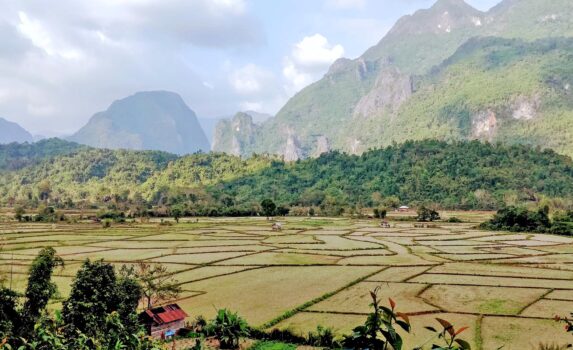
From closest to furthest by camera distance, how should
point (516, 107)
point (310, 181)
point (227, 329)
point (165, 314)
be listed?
1. point (227, 329)
2. point (165, 314)
3. point (310, 181)
4. point (516, 107)

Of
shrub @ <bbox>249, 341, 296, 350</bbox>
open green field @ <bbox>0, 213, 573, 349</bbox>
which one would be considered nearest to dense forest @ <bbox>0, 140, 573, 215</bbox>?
open green field @ <bbox>0, 213, 573, 349</bbox>

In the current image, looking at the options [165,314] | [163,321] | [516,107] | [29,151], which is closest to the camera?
[163,321]

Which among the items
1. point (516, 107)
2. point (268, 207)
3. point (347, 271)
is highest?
point (516, 107)

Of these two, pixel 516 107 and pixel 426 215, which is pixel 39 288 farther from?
pixel 516 107

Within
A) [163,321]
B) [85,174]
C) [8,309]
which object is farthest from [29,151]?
[8,309]

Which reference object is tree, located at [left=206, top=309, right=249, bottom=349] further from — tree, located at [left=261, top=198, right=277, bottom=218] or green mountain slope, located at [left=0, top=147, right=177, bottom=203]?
green mountain slope, located at [left=0, top=147, right=177, bottom=203]

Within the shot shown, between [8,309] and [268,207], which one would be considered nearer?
[8,309]
